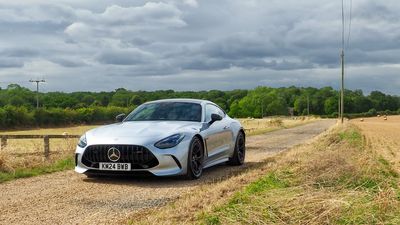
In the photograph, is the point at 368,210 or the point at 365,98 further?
the point at 365,98

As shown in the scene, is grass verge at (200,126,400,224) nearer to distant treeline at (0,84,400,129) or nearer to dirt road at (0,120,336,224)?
dirt road at (0,120,336,224)

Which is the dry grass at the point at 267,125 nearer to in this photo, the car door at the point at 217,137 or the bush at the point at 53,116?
the car door at the point at 217,137

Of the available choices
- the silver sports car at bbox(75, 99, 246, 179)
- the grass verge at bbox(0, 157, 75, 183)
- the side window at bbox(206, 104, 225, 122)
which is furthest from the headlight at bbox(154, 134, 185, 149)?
the grass verge at bbox(0, 157, 75, 183)

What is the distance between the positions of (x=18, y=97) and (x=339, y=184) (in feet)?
446

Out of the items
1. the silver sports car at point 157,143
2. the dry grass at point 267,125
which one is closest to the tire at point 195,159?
the silver sports car at point 157,143

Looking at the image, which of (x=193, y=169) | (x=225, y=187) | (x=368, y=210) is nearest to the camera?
(x=368, y=210)

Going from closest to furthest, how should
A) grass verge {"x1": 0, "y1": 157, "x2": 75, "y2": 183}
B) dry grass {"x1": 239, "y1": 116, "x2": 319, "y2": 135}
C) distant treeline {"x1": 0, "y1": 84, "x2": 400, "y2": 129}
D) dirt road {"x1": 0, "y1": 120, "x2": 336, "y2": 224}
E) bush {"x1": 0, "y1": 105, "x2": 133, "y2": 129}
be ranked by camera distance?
1. dirt road {"x1": 0, "y1": 120, "x2": 336, "y2": 224}
2. grass verge {"x1": 0, "y1": 157, "x2": 75, "y2": 183}
3. dry grass {"x1": 239, "y1": 116, "x2": 319, "y2": 135}
4. bush {"x1": 0, "y1": 105, "x2": 133, "y2": 129}
5. distant treeline {"x1": 0, "y1": 84, "x2": 400, "y2": 129}

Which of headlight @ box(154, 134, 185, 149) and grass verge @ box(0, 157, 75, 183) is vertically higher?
headlight @ box(154, 134, 185, 149)

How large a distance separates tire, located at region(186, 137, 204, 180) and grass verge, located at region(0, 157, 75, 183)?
3147 mm

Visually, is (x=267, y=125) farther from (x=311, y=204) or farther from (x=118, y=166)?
(x=311, y=204)

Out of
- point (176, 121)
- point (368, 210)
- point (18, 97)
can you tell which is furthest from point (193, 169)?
point (18, 97)

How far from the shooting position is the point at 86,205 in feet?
23.5

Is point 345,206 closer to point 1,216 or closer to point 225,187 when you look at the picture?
point 225,187

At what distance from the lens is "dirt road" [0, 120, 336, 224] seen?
6.46 metres
